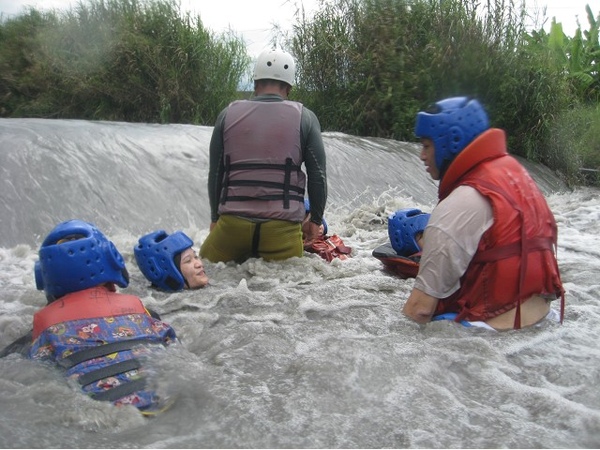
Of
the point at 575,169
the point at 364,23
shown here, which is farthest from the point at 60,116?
the point at 575,169

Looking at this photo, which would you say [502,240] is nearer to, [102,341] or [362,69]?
[102,341]

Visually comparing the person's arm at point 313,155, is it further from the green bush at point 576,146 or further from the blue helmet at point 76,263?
the green bush at point 576,146

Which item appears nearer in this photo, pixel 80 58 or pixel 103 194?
pixel 103 194

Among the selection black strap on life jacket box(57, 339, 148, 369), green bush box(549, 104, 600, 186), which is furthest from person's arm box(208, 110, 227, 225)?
green bush box(549, 104, 600, 186)

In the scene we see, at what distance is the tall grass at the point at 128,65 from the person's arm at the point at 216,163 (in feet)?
23.4

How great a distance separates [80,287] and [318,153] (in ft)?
7.93

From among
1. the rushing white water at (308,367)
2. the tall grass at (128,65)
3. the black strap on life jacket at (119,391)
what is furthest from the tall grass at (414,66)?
the black strap on life jacket at (119,391)

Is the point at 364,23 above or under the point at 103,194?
above

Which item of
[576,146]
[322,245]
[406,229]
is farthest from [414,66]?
[406,229]

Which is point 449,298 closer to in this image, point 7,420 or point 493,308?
point 493,308

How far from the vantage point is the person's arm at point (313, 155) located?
5199 millimetres

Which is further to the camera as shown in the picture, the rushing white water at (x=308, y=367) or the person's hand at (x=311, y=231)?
the person's hand at (x=311, y=231)

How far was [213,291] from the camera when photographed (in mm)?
4707

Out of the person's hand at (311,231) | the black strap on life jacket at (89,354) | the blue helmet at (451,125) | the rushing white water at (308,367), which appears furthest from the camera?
the person's hand at (311,231)
